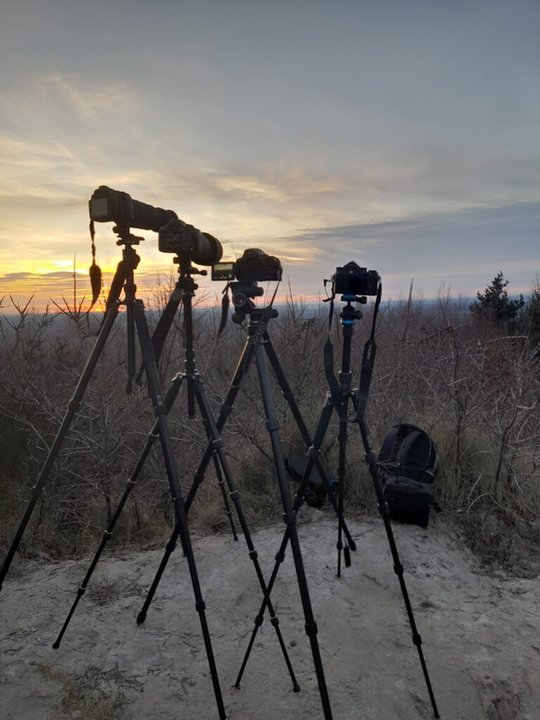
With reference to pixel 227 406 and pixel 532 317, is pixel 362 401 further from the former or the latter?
pixel 532 317

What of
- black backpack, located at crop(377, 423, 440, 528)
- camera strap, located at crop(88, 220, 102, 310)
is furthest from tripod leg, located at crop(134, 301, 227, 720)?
black backpack, located at crop(377, 423, 440, 528)

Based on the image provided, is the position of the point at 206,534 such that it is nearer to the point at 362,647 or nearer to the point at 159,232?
the point at 362,647

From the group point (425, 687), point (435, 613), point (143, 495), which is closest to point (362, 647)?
point (425, 687)

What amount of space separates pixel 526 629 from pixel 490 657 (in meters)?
0.45

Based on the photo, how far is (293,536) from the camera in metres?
2.04

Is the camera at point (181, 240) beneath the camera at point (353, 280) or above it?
above

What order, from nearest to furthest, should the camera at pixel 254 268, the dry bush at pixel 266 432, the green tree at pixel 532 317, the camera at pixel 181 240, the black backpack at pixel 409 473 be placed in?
the camera at pixel 181 240, the camera at pixel 254 268, the black backpack at pixel 409 473, the dry bush at pixel 266 432, the green tree at pixel 532 317

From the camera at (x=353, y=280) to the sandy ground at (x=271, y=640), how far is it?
6.69 ft

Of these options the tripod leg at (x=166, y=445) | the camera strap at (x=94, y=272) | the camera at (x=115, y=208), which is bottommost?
the tripod leg at (x=166, y=445)

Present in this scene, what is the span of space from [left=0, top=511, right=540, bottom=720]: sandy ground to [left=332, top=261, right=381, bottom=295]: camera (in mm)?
2039

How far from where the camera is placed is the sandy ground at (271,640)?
2.38m

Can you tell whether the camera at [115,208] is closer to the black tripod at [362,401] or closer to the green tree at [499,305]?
the black tripod at [362,401]

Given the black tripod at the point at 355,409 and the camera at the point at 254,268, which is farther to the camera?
the camera at the point at 254,268

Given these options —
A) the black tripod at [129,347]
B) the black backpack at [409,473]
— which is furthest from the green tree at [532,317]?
the black tripod at [129,347]
